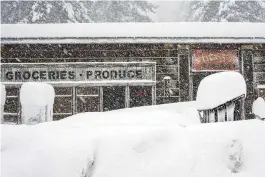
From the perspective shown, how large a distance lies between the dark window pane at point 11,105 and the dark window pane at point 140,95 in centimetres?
405

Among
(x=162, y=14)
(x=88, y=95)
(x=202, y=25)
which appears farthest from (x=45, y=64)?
(x=162, y=14)

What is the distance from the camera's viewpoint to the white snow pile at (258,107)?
35.6 feet

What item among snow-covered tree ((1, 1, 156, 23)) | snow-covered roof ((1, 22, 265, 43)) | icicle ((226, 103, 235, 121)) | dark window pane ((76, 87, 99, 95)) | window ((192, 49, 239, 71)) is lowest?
icicle ((226, 103, 235, 121))

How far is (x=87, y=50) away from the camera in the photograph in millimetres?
11992

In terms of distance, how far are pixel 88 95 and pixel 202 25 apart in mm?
4829

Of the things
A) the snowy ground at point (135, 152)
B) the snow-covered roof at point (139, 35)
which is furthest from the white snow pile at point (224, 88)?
the snow-covered roof at point (139, 35)

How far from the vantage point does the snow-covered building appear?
470 inches

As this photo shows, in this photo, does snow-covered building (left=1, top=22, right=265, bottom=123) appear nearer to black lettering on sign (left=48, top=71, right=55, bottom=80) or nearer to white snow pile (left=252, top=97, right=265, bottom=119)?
black lettering on sign (left=48, top=71, right=55, bottom=80)

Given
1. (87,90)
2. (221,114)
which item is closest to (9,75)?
(87,90)

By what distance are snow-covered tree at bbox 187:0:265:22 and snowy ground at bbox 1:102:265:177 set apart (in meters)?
21.3

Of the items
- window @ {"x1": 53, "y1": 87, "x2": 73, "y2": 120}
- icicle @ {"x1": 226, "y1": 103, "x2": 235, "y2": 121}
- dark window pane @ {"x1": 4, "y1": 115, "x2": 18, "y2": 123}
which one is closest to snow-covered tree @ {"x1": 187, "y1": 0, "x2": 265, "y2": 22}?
window @ {"x1": 53, "y1": 87, "x2": 73, "y2": 120}

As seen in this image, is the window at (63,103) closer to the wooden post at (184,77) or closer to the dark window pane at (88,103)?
the dark window pane at (88,103)

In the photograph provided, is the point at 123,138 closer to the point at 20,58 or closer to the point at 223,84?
the point at 223,84

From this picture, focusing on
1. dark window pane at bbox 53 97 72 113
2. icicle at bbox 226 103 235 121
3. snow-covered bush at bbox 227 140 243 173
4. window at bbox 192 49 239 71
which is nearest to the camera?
snow-covered bush at bbox 227 140 243 173
